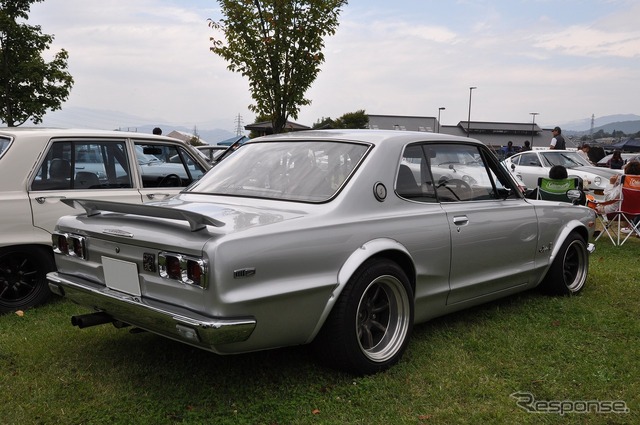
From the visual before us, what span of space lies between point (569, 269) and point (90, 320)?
13.9 feet

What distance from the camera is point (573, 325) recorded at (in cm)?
439

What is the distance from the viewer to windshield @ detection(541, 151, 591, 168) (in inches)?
552

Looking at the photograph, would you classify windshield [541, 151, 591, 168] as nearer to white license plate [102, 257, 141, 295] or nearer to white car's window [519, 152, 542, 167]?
white car's window [519, 152, 542, 167]

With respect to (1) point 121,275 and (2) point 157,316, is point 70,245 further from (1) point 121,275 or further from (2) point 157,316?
(2) point 157,316

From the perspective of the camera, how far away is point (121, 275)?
3.10m

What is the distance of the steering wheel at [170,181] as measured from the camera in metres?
5.64

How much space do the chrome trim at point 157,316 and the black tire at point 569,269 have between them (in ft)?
11.0

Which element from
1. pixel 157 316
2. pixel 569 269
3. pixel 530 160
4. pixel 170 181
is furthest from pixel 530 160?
pixel 157 316

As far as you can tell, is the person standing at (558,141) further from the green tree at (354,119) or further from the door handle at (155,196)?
the green tree at (354,119)

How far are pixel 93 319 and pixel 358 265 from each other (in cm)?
159

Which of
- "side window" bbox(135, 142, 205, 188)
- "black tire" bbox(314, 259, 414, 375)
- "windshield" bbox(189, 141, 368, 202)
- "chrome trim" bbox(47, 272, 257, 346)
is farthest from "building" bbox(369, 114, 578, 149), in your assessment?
"chrome trim" bbox(47, 272, 257, 346)

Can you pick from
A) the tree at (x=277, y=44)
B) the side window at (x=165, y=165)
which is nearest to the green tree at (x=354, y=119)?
the tree at (x=277, y=44)

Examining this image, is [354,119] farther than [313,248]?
Yes

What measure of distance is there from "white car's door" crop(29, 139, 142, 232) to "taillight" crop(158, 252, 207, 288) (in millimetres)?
2299
